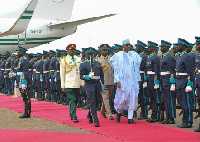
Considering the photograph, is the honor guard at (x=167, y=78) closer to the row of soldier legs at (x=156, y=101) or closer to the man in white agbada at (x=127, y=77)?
the row of soldier legs at (x=156, y=101)

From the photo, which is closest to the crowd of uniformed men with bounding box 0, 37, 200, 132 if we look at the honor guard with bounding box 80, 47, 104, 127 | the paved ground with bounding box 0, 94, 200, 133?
the honor guard with bounding box 80, 47, 104, 127

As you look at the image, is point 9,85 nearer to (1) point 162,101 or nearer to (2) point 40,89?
(2) point 40,89

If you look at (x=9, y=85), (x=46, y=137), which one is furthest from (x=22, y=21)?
(x=46, y=137)

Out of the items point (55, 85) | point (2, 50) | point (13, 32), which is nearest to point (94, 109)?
point (55, 85)

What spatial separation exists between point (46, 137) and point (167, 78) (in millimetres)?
3354

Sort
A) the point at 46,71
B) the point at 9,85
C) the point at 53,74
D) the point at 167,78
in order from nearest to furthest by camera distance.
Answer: the point at 167,78 < the point at 53,74 < the point at 46,71 < the point at 9,85

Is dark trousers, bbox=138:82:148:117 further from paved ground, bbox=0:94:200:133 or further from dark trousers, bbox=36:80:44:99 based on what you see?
dark trousers, bbox=36:80:44:99

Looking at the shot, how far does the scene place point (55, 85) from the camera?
15.7 meters

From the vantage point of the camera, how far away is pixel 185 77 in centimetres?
861

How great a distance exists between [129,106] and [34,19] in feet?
60.3

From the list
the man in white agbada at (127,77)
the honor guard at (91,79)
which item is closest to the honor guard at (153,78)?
the man in white agbada at (127,77)

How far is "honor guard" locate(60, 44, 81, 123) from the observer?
980 centimetres

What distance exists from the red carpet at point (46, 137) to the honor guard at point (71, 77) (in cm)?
191

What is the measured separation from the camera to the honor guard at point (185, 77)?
8578 millimetres
